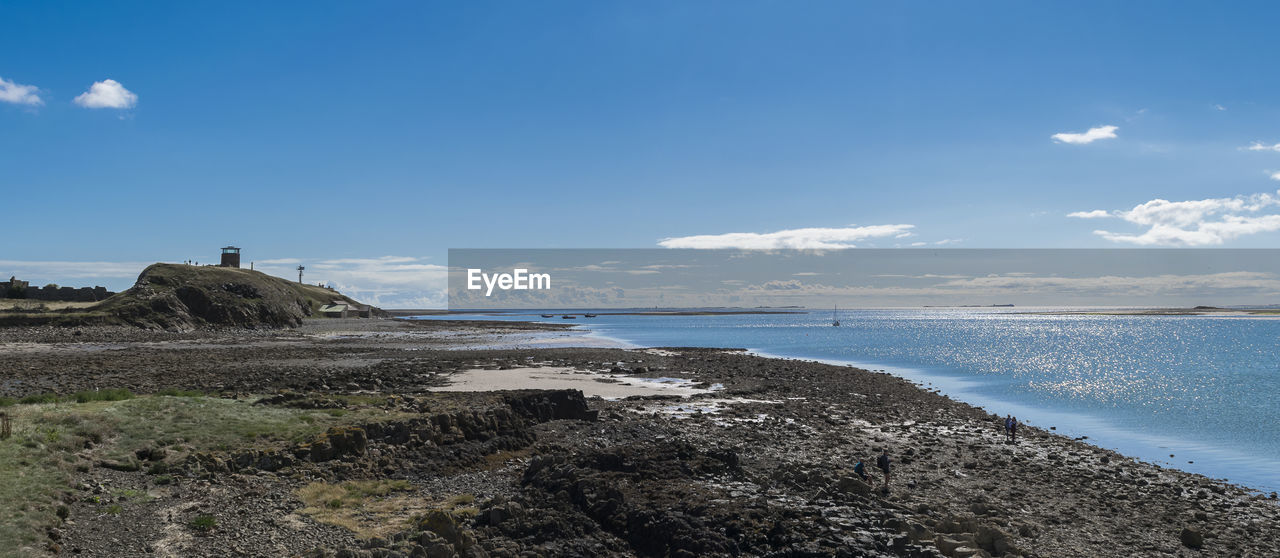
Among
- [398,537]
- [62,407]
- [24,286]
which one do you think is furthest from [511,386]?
[24,286]

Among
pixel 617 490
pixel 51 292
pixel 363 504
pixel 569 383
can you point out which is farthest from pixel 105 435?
pixel 51 292

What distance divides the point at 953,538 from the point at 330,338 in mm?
101310

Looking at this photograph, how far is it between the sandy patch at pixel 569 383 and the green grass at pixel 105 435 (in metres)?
19.7

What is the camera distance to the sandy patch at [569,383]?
169ft

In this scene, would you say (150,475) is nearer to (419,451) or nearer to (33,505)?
(33,505)

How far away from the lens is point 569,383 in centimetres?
5678

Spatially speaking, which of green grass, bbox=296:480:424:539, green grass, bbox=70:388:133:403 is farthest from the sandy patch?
green grass, bbox=296:480:424:539

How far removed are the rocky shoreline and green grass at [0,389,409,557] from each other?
31 centimetres

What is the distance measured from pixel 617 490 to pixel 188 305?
117 m

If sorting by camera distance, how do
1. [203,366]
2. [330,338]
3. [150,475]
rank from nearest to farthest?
[150,475] < [203,366] < [330,338]

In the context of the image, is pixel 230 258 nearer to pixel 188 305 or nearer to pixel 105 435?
pixel 188 305

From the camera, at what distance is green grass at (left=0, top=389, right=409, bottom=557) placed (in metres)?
17.7

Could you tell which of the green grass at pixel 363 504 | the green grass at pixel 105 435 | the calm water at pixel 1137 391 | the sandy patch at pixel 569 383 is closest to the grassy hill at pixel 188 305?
the sandy patch at pixel 569 383

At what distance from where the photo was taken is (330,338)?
4085 inches
